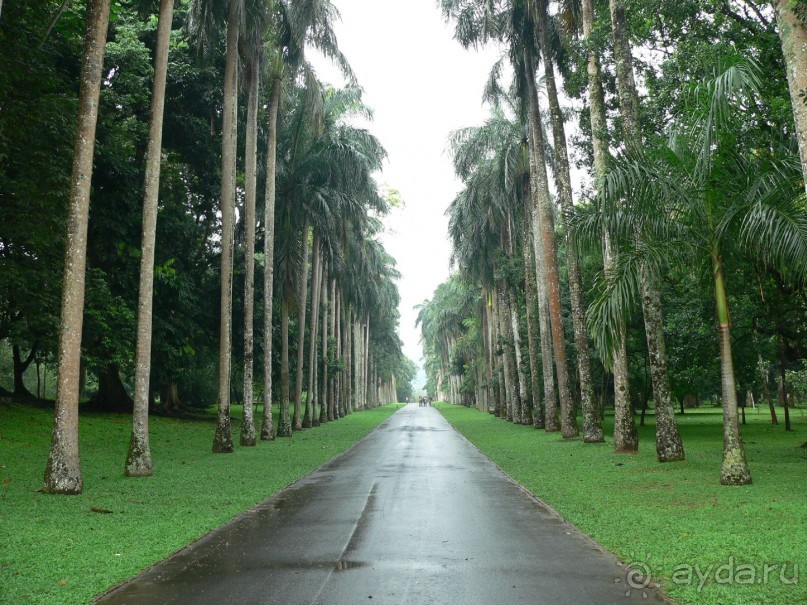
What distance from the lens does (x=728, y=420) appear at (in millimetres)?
11578

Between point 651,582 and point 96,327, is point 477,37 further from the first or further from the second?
point 651,582

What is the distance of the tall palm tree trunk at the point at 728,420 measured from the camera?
1134 cm

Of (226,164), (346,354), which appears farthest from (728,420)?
(346,354)

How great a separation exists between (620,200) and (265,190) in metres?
19.1

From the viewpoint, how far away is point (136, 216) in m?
24.5

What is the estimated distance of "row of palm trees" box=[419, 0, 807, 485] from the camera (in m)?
11.1

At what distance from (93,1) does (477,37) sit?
15519 mm

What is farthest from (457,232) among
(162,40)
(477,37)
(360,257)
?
(162,40)

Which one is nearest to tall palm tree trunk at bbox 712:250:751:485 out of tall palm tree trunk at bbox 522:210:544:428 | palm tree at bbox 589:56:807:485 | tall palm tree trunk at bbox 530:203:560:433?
palm tree at bbox 589:56:807:485

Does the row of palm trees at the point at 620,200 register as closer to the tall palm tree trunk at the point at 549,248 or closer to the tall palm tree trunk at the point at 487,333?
the tall palm tree trunk at the point at 549,248

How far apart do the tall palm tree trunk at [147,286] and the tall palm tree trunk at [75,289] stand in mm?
2279

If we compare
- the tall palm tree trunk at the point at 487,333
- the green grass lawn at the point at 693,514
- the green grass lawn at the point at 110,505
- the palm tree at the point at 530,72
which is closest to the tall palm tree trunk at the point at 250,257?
the green grass lawn at the point at 110,505

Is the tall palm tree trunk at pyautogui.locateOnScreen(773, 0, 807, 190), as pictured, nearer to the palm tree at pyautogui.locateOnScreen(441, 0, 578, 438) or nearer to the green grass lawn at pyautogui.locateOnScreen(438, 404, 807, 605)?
the green grass lawn at pyautogui.locateOnScreen(438, 404, 807, 605)

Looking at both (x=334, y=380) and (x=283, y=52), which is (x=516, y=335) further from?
(x=283, y=52)
